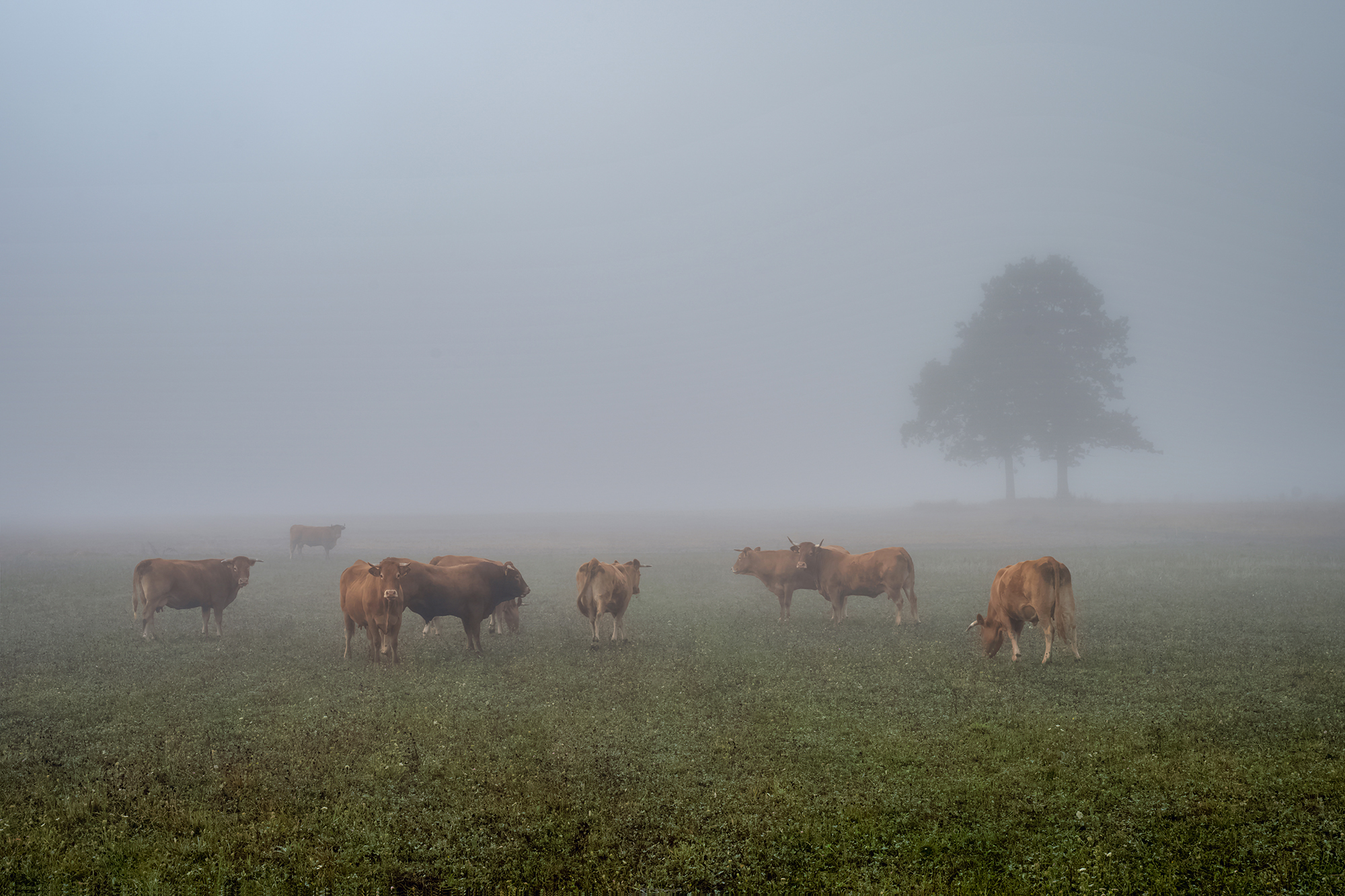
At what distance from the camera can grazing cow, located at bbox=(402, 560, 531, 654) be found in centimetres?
1466

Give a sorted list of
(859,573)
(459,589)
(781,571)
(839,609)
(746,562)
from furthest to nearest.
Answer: (746,562) → (781,571) → (839,609) → (859,573) → (459,589)

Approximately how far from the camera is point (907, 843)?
21.6 feet

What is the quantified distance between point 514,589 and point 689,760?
8.80 meters

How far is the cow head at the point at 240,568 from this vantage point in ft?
A: 59.7

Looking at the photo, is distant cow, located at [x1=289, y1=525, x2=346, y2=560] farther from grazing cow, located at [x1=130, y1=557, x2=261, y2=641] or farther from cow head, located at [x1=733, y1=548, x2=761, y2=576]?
cow head, located at [x1=733, y1=548, x2=761, y2=576]

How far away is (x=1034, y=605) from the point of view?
12.9 metres

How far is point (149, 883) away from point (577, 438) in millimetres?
176948

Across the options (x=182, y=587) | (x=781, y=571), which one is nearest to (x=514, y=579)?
(x=781, y=571)

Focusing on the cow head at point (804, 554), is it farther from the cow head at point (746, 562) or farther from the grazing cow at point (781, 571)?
the cow head at point (746, 562)

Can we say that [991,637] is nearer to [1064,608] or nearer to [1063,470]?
[1064,608]

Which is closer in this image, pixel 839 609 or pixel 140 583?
pixel 140 583

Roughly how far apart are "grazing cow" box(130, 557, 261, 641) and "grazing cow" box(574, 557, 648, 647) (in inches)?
325

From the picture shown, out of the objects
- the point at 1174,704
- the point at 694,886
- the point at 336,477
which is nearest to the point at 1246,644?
the point at 1174,704

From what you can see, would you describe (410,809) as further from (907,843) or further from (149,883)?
(907,843)
